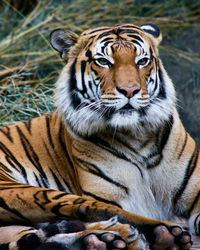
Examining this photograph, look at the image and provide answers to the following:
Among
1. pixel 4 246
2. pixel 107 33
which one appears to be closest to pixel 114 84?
pixel 107 33

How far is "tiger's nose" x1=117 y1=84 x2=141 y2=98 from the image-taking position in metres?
2.48

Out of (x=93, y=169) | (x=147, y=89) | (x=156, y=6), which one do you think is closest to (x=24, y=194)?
(x=93, y=169)

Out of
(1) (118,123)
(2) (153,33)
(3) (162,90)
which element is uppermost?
(2) (153,33)

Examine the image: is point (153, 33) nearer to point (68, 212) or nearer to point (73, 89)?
point (73, 89)

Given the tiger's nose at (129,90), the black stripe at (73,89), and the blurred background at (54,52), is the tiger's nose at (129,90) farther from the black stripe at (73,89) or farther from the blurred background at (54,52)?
the blurred background at (54,52)

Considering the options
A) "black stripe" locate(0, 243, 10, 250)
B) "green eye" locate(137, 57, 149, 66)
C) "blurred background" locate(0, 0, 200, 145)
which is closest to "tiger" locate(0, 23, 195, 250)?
"green eye" locate(137, 57, 149, 66)

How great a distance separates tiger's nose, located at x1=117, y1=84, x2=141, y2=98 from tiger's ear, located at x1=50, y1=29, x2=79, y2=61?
2.13 feet

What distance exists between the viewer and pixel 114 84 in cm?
255

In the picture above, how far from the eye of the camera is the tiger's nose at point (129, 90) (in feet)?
8.13

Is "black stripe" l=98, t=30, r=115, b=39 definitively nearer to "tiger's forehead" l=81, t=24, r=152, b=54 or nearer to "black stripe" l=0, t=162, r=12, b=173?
"tiger's forehead" l=81, t=24, r=152, b=54

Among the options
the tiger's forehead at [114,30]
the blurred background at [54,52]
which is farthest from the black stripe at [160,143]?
the blurred background at [54,52]

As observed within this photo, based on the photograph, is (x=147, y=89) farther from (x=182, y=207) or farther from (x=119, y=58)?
(x=182, y=207)

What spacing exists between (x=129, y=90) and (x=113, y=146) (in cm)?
41

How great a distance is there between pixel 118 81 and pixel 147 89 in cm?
21
